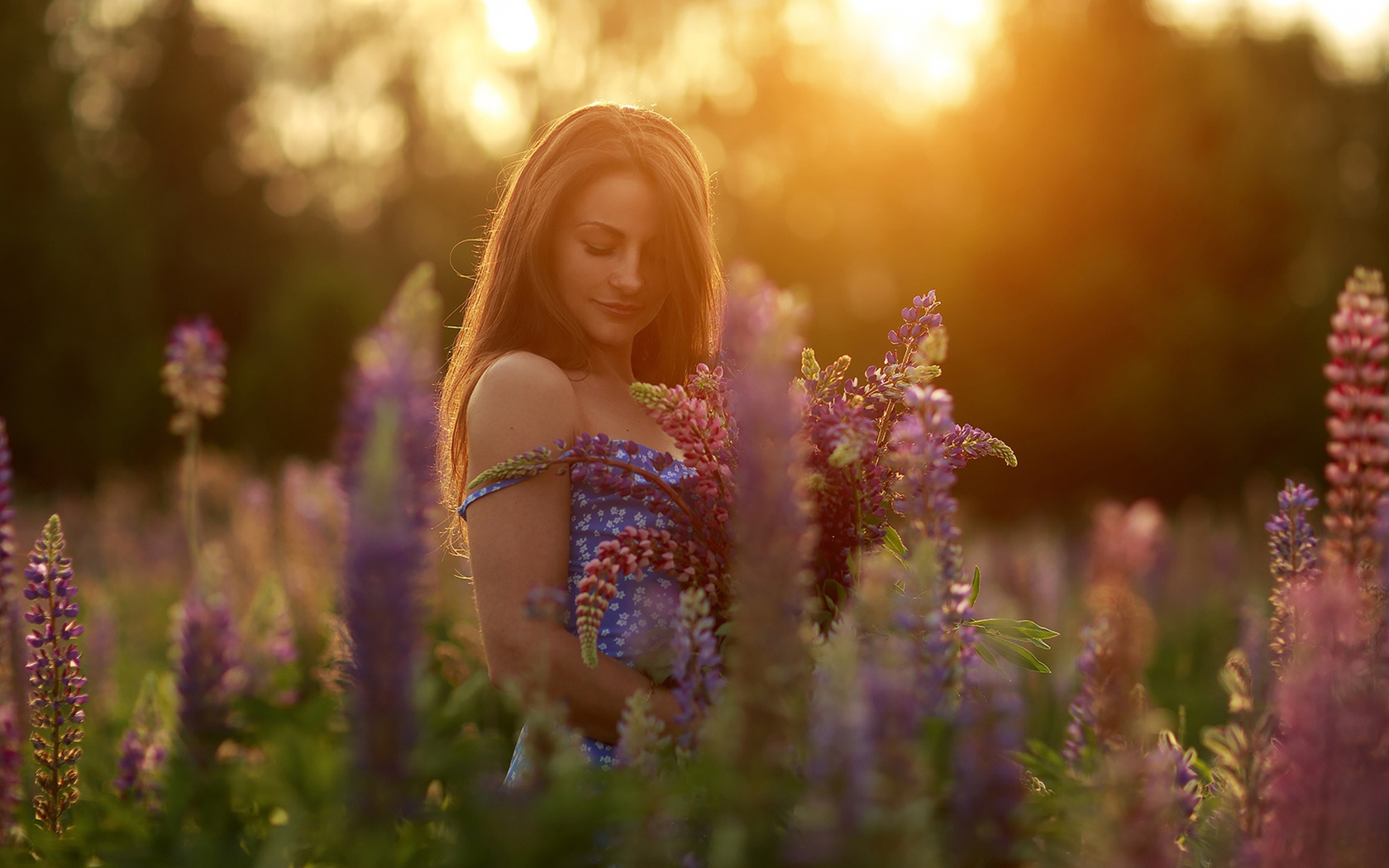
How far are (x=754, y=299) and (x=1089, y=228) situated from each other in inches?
637

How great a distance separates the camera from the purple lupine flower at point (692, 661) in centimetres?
172

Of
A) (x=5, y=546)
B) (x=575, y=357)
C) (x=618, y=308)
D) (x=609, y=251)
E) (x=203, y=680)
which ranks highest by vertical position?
(x=609, y=251)

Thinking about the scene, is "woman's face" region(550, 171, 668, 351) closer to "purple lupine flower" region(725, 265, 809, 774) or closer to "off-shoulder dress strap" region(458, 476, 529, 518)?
"off-shoulder dress strap" region(458, 476, 529, 518)

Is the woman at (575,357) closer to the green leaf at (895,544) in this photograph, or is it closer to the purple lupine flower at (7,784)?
the green leaf at (895,544)

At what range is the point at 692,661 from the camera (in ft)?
5.81

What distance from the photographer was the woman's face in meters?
3.03

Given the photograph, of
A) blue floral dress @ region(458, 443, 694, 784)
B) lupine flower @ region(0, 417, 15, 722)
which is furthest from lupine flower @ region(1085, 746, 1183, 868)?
lupine flower @ region(0, 417, 15, 722)

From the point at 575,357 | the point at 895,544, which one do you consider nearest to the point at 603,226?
the point at 575,357

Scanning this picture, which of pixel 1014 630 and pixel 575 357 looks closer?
pixel 1014 630

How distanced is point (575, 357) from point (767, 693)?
1.98 metres

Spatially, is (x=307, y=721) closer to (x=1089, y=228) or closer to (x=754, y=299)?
(x=754, y=299)

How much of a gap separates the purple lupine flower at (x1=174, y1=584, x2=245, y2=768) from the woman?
0.93 meters

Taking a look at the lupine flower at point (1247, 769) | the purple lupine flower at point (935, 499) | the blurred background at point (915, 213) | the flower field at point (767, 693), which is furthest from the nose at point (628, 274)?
the blurred background at point (915, 213)

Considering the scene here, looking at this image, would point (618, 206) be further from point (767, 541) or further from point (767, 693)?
point (767, 693)
